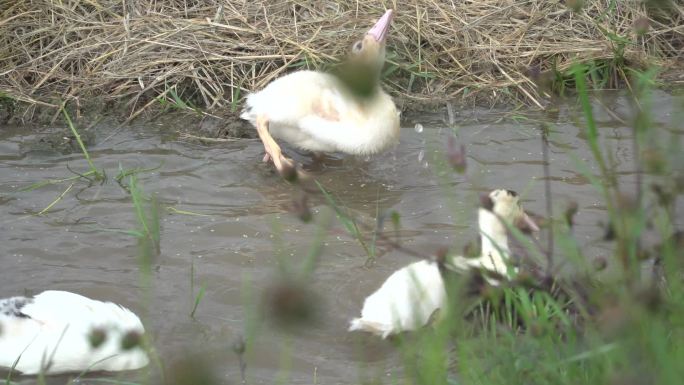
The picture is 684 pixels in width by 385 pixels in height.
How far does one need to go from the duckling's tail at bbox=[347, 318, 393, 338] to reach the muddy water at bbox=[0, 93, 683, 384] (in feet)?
0.16

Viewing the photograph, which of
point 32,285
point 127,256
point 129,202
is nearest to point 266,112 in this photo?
point 129,202

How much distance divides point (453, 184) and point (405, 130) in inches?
34.9

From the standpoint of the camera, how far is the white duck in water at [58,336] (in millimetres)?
3619

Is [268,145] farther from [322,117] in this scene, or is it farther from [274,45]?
[274,45]

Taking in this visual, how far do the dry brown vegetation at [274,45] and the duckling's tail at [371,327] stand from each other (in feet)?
8.87

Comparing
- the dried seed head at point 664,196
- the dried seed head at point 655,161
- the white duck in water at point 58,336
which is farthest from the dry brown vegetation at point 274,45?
the dried seed head at point 655,161

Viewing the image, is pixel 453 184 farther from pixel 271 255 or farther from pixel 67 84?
pixel 67 84

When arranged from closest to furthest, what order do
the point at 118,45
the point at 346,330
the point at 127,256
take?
the point at 346,330
the point at 127,256
the point at 118,45

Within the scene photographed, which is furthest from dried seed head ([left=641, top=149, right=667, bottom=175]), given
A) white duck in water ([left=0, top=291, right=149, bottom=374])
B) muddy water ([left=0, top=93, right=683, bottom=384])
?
white duck in water ([left=0, top=291, right=149, bottom=374])

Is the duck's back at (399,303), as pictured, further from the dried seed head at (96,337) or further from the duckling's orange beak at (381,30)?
the duckling's orange beak at (381,30)

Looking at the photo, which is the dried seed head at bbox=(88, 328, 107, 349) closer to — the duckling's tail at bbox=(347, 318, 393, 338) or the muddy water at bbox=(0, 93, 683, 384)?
the muddy water at bbox=(0, 93, 683, 384)

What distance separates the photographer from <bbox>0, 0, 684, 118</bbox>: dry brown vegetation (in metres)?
6.54

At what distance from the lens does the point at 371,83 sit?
1.67m

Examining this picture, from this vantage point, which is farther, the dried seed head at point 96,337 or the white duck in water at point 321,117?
the white duck in water at point 321,117
